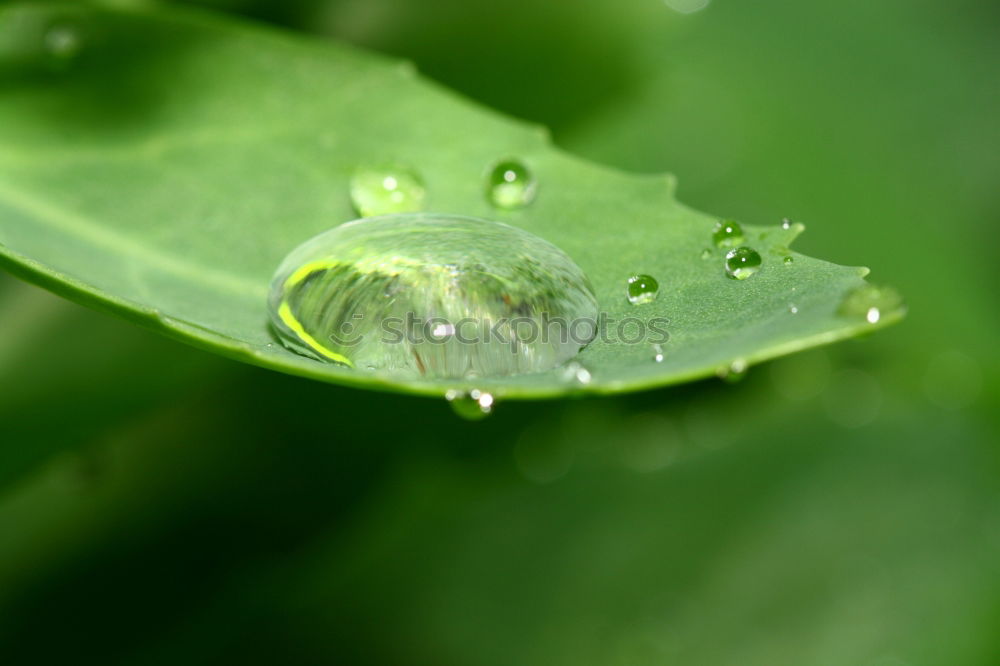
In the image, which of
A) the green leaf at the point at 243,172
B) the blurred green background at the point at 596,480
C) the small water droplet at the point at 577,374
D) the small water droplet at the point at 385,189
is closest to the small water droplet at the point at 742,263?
the green leaf at the point at 243,172

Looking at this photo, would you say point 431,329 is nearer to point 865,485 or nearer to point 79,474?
point 79,474

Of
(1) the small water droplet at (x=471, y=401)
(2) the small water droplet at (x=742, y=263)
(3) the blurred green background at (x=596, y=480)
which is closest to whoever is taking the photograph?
(1) the small water droplet at (x=471, y=401)

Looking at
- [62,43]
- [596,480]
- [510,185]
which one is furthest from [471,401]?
[596,480]

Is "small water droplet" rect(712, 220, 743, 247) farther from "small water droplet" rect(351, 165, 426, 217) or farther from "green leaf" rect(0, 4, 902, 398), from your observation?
"small water droplet" rect(351, 165, 426, 217)

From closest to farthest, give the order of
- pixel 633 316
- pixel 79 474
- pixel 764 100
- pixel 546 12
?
pixel 633 316
pixel 79 474
pixel 546 12
pixel 764 100

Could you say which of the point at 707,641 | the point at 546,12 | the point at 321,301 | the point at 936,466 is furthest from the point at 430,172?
the point at 936,466

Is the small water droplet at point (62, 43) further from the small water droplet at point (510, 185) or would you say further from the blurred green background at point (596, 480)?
the small water droplet at point (510, 185)

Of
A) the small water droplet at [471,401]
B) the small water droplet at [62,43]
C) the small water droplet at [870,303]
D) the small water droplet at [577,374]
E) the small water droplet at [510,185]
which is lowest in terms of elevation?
the small water droplet at [471,401]
